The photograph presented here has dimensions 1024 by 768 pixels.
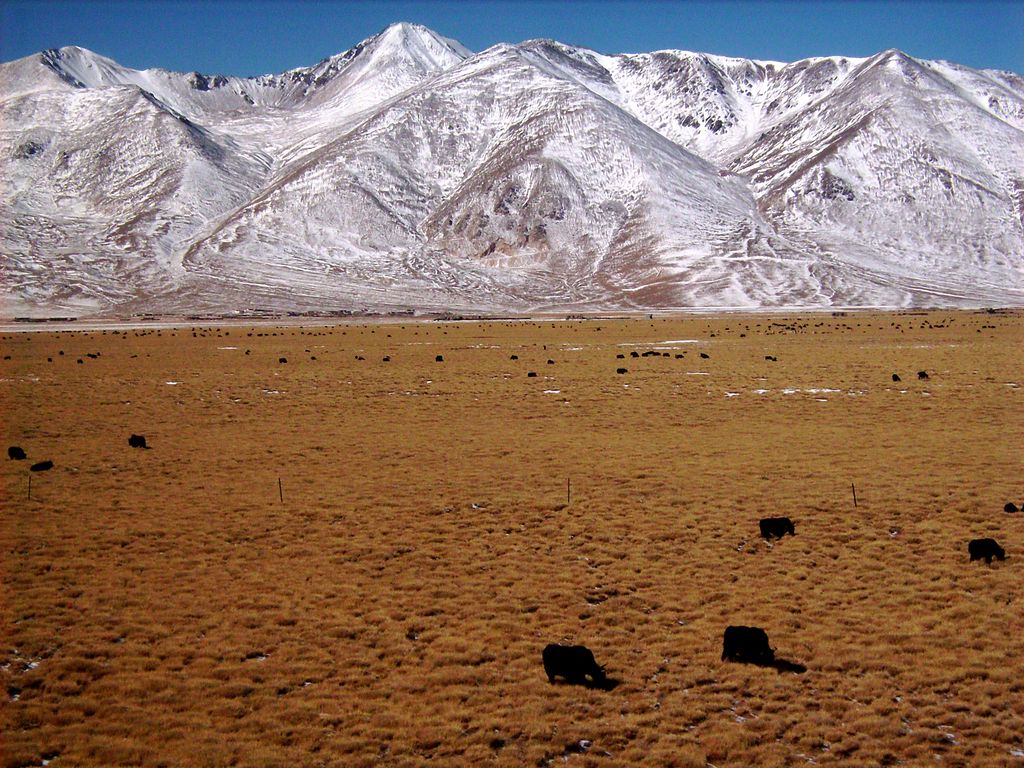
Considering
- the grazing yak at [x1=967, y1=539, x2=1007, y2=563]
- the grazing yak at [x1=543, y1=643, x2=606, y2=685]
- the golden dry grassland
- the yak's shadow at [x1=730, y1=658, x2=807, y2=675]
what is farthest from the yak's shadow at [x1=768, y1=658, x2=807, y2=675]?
the grazing yak at [x1=967, y1=539, x2=1007, y2=563]

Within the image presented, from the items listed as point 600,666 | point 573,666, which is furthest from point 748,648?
point 573,666

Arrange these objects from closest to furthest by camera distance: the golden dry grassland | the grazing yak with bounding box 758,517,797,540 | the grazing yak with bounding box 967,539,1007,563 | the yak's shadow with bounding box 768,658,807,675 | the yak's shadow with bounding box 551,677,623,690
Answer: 1. the golden dry grassland
2. the yak's shadow with bounding box 551,677,623,690
3. the yak's shadow with bounding box 768,658,807,675
4. the grazing yak with bounding box 967,539,1007,563
5. the grazing yak with bounding box 758,517,797,540

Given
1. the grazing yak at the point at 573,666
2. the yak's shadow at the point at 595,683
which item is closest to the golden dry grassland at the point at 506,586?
the yak's shadow at the point at 595,683

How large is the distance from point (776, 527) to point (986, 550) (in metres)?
3.55

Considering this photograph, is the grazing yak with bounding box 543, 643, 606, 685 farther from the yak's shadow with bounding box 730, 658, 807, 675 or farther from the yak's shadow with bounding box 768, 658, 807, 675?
the yak's shadow with bounding box 768, 658, 807, 675

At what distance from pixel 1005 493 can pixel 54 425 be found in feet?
98.5

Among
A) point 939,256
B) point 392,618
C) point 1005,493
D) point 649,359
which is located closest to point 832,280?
point 939,256

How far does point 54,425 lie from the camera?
28.6m

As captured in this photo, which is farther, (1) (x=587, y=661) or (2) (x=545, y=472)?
(2) (x=545, y=472)

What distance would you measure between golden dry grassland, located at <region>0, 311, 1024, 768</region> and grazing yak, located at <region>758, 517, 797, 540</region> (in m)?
0.22

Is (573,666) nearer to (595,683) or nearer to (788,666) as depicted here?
(595,683)

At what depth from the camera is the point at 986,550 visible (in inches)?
547

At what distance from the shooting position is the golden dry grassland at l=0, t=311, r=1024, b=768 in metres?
8.88

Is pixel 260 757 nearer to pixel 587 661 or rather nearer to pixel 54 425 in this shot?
pixel 587 661
